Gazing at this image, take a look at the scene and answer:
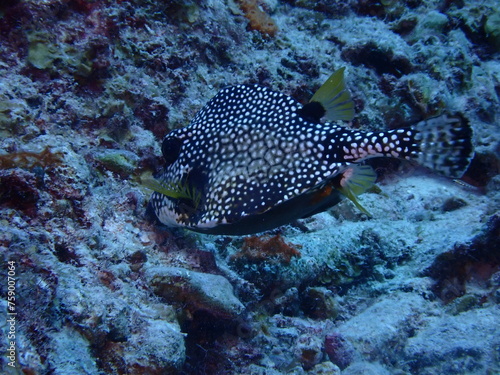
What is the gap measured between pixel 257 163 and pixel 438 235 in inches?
122

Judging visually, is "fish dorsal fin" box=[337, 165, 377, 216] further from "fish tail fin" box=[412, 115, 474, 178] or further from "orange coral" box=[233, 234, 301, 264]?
"orange coral" box=[233, 234, 301, 264]

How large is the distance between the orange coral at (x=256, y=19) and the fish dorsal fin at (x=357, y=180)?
3.64m

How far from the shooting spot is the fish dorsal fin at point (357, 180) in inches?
107

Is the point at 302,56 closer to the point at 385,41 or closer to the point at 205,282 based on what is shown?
the point at 385,41

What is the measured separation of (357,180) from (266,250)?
1.65 meters

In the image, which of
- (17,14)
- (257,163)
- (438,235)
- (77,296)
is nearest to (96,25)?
(17,14)

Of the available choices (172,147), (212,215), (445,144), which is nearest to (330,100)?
(445,144)

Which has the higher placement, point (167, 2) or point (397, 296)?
point (167, 2)

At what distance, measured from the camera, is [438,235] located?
4438mm

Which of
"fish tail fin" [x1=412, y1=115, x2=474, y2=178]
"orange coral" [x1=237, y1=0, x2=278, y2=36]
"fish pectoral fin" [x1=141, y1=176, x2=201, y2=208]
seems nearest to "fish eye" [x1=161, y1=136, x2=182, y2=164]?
"fish pectoral fin" [x1=141, y1=176, x2=201, y2=208]

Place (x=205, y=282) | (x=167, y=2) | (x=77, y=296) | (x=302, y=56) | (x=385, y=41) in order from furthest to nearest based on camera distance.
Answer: (x=385, y=41)
(x=302, y=56)
(x=167, y=2)
(x=205, y=282)
(x=77, y=296)

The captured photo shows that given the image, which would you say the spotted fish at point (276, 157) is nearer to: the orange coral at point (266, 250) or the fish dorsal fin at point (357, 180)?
the fish dorsal fin at point (357, 180)

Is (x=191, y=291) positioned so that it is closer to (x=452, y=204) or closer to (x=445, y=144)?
(x=445, y=144)

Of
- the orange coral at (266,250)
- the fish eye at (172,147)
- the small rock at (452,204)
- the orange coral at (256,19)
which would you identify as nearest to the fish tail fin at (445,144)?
the orange coral at (266,250)
